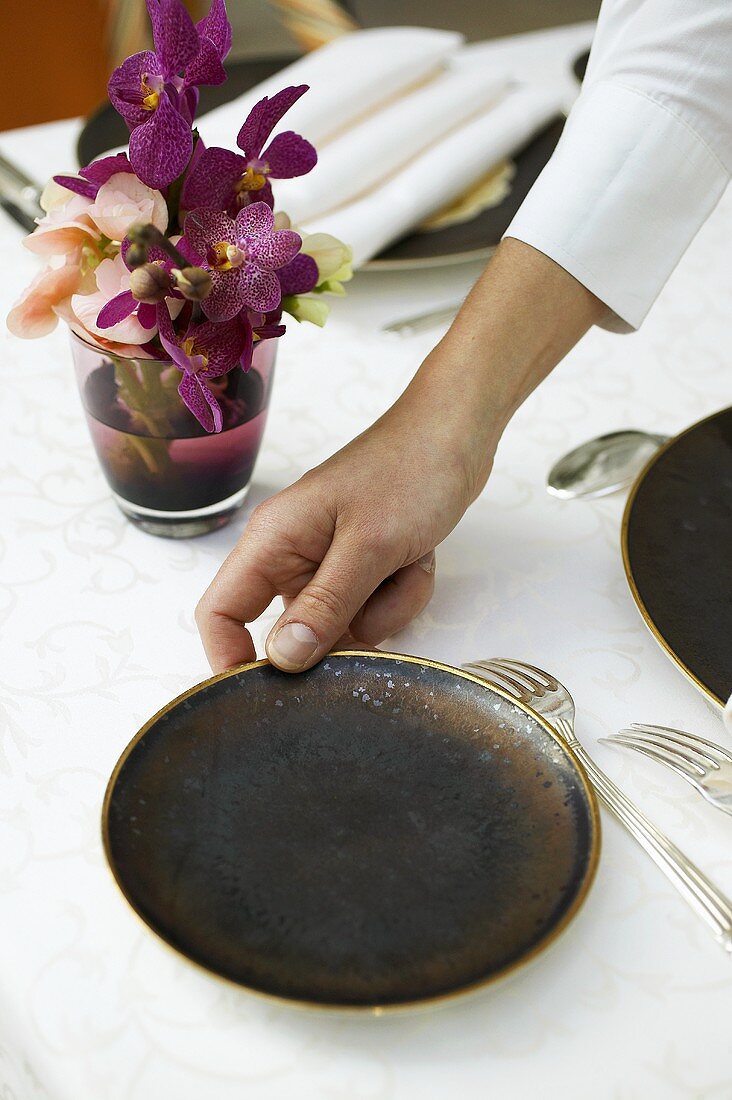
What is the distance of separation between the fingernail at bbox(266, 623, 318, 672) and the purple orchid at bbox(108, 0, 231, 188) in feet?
0.82

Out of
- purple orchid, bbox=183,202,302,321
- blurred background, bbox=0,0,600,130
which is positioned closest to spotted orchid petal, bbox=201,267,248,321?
purple orchid, bbox=183,202,302,321

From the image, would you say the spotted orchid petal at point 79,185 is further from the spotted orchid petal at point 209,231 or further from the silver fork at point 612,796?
the silver fork at point 612,796

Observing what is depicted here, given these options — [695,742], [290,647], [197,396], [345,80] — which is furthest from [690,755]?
[345,80]

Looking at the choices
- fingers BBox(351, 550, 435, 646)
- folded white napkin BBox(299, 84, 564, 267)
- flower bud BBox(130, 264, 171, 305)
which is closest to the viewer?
flower bud BBox(130, 264, 171, 305)

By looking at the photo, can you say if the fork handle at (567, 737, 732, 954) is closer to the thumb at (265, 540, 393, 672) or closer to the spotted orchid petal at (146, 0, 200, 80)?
the thumb at (265, 540, 393, 672)

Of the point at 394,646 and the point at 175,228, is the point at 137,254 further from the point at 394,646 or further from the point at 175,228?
the point at 394,646

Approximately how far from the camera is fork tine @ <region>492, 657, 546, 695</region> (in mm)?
596

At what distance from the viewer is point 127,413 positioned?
66 centimetres

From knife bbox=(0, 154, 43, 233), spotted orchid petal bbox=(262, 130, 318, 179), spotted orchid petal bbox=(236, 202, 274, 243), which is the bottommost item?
knife bbox=(0, 154, 43, 233)

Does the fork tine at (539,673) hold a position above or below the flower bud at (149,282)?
below

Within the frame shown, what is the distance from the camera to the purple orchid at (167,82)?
56cm

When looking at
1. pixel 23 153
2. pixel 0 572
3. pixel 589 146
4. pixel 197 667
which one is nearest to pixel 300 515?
pixel 197 667

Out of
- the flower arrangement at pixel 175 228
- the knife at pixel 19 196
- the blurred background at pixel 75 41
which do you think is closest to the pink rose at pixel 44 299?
the flower arrangement at pixel 175 228

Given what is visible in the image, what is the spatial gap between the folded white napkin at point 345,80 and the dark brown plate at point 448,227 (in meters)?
0.10
